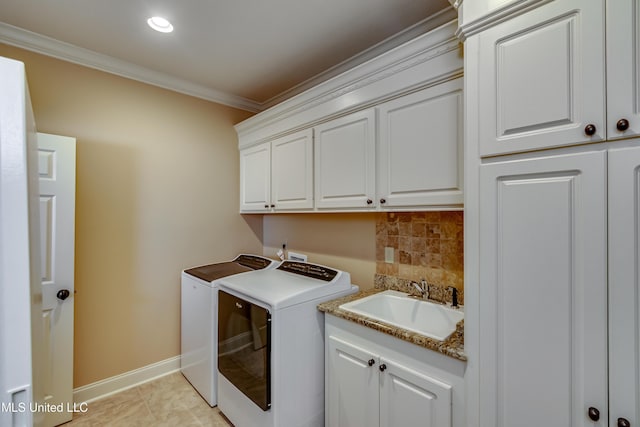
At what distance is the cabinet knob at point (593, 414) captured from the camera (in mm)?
873


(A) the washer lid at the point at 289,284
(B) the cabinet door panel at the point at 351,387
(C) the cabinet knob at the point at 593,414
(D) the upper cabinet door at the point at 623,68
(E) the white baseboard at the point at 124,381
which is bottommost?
(E) the white baseboard at the point at 124,381

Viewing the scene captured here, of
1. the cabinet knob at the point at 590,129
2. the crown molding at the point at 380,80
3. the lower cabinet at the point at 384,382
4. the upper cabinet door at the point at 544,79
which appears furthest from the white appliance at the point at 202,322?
the cabinet knob at the point at 590,129

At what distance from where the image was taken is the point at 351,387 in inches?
61.8

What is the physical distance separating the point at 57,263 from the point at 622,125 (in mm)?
2924

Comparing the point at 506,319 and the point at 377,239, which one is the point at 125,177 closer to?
the point at 377,239

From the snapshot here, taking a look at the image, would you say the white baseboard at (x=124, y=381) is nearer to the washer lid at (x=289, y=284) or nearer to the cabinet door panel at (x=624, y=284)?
the washer lid at (x=289, y=284)

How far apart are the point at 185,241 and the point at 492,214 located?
248cm

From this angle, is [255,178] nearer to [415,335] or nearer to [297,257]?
[297,257]

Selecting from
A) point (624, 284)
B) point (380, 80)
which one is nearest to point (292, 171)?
point (380, 80)

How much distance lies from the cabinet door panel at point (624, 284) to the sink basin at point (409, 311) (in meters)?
0.76

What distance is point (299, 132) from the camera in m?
2.27

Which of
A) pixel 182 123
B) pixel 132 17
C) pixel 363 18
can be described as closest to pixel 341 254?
pixel 363 18

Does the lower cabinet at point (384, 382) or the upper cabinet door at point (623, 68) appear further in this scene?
the lower cabinet at point (384, 382)

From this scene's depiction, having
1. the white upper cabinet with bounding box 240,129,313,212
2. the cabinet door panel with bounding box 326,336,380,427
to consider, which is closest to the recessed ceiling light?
the white upper cabinet with bounding box 240,129,313,212
